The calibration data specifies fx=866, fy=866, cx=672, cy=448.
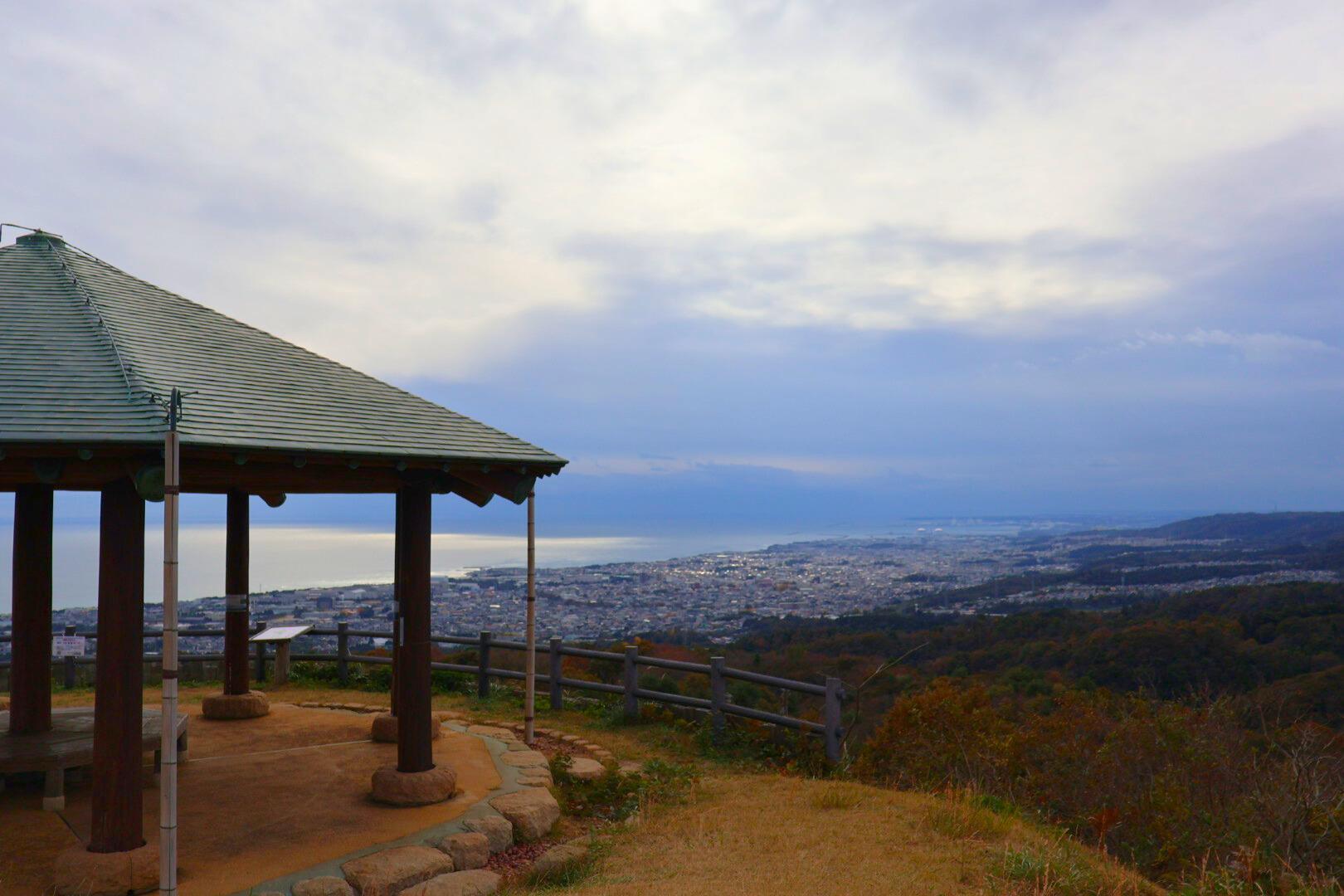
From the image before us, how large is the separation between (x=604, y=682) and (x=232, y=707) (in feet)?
14.7

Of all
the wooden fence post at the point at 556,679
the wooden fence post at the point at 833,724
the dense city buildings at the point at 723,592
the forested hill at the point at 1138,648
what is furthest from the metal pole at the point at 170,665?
the forested hill at the point at 1138,648

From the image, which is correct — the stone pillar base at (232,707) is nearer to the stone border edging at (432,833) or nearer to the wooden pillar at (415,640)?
the stone border edging at (432,833)

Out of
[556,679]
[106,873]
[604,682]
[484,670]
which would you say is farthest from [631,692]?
[106,873]

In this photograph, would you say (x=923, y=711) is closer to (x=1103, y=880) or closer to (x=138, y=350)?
(x=1103, y=880)

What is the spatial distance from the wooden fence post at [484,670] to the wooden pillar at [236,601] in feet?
10.3

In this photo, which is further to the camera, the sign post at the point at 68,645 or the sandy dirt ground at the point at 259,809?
the sign post at the point at 68,645

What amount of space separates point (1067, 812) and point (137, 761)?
7.94 meters

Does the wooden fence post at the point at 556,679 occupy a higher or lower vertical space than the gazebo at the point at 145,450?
Answer: lower

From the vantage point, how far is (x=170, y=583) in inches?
192

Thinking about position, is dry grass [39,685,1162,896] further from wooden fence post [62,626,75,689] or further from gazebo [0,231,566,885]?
wooden fence post [62,626,75,689]

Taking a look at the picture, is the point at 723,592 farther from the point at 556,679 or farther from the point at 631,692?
the point at 631,692

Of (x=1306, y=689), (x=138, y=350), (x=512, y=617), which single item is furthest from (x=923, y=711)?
(x=512, y=617)

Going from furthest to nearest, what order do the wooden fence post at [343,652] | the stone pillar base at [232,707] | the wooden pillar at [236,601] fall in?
the wooden fence post at [343,652] < the wooden pillar at [236,601] < the stone pillar base at [232,707]

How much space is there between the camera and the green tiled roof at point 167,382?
5273 millimetres
